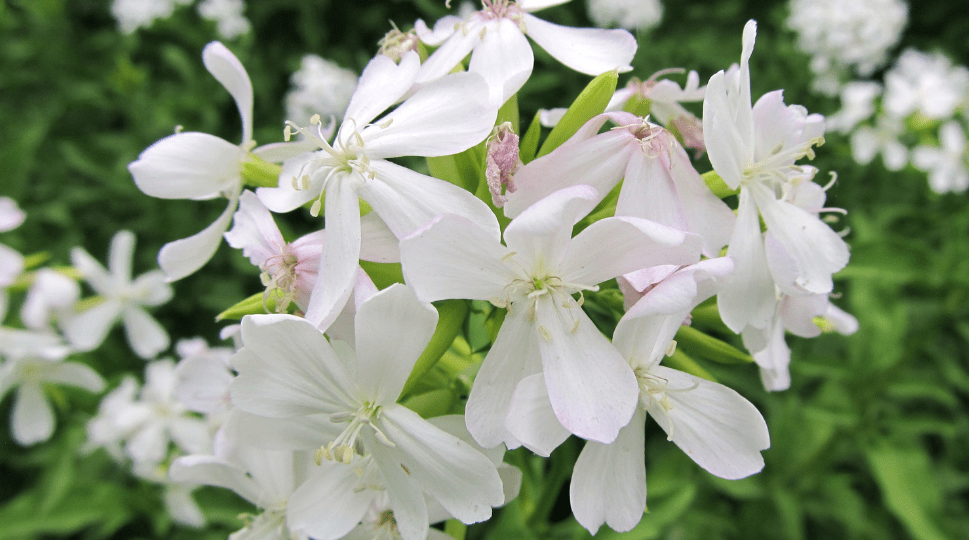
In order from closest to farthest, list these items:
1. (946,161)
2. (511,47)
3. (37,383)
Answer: (511,47) < (37,383) < (946,161)

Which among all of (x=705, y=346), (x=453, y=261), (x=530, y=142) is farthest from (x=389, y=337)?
(x=705, y=346)

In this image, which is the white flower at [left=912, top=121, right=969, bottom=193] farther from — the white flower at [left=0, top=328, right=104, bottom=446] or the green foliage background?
the white flower at [left=0, top=328, right=104, bottom=446]

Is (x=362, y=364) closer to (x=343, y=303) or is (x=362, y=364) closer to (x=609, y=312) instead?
(x=343, y=303)

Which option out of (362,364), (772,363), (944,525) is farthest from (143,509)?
(944,525)

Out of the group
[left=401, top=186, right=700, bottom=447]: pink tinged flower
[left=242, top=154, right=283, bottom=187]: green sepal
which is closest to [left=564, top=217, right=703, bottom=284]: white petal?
[left=401, top=186, right=700, bottom=447]: pink tinged flower

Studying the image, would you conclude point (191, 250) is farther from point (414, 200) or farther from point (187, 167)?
point (414, 200)
